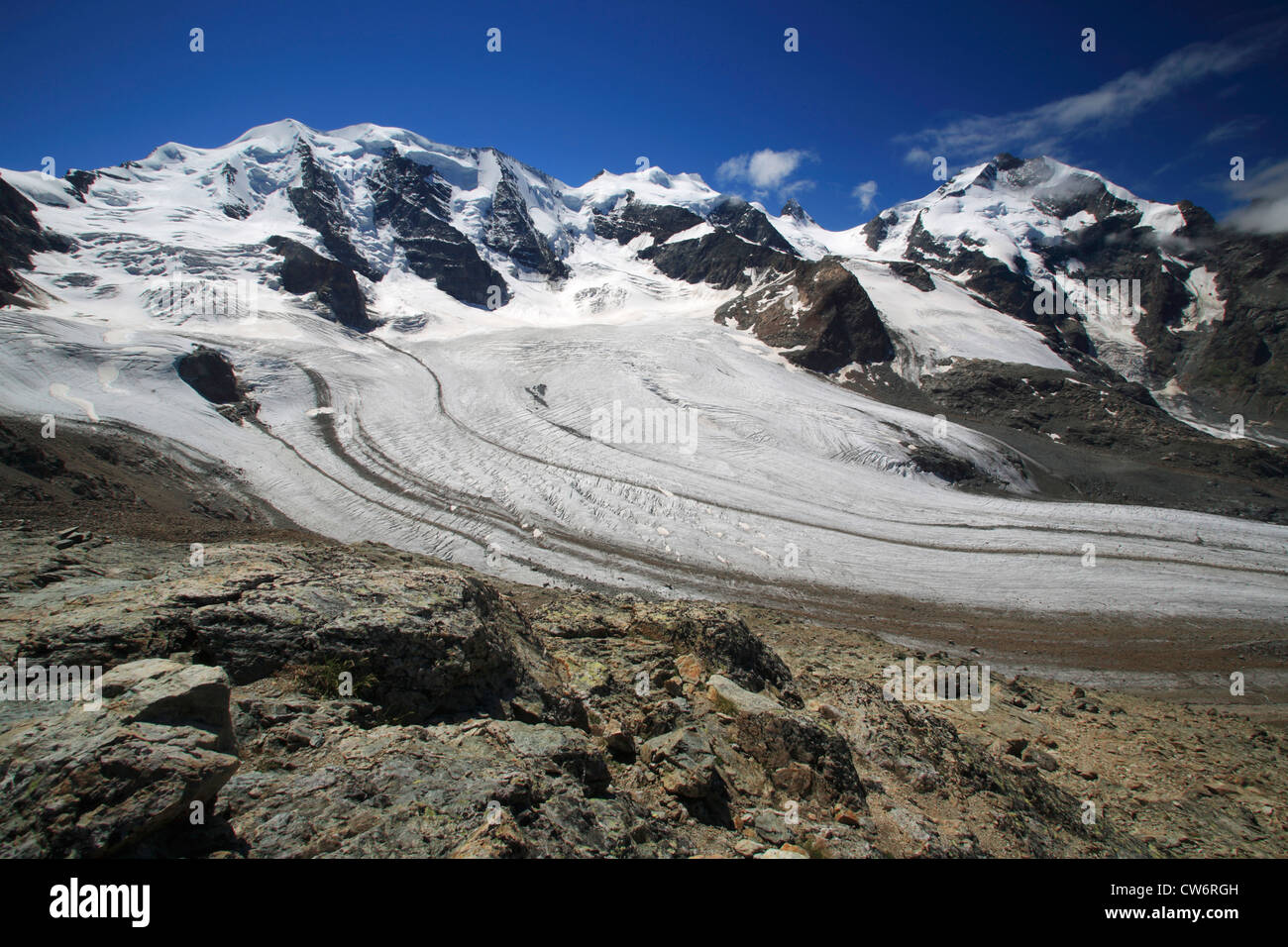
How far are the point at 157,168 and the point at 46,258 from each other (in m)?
36.7

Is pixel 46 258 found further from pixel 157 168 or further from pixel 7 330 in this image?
pixel 157 168

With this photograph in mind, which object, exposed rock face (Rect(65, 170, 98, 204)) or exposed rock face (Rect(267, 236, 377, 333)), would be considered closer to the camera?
exposed rock face (Rect(267, 236, 377, 333))

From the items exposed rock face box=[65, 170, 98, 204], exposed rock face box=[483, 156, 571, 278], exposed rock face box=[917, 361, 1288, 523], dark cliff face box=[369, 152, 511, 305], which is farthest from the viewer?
exposed rock face box=[483, 156, 571, 278]

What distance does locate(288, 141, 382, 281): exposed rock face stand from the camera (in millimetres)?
70750

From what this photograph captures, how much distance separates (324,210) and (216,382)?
185 feet

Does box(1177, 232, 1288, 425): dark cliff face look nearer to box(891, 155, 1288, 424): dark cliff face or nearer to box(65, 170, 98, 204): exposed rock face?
box(891, 155, 1288, 424): dark cliff face

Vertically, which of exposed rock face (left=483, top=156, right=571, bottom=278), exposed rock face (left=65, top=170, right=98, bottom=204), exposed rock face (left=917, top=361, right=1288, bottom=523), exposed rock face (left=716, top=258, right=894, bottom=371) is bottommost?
exposed rock face (left=917, top=361, right=1288, bottom=523)

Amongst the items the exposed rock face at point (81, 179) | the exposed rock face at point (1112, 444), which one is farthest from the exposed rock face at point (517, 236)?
the exposed rock face at point (1112, 444)

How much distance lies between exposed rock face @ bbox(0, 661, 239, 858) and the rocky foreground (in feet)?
0.04

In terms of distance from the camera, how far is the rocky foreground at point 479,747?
299 centimetres

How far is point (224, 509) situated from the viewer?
20.9 m

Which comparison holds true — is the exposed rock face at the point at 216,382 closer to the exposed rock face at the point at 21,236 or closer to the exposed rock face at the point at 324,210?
the exposed rock face at the point at 21,236

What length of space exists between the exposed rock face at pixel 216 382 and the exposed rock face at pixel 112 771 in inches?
1301

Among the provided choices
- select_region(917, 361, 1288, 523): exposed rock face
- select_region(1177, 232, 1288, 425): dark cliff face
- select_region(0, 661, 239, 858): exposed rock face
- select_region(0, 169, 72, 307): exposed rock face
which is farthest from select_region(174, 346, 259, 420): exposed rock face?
select_region(1177, 232, 1288, 425): dark cliff face
